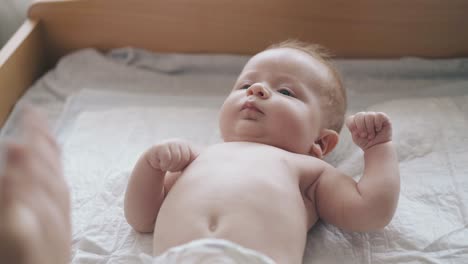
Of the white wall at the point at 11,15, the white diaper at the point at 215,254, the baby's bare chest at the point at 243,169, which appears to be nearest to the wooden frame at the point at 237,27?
the white wall at the point at 11,15

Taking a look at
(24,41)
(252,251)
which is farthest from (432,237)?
(24,41)

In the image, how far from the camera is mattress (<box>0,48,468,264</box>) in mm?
1013

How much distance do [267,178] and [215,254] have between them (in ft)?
0.70

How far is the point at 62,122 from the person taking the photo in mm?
1417

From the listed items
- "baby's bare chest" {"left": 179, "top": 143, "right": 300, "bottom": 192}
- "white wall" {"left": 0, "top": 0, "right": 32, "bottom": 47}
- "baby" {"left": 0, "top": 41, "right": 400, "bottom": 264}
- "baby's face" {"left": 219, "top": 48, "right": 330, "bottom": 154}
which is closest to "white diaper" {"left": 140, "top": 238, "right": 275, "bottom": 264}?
"baby" {"left": 0, "top": 41, "right": 400, "bottom": 264}

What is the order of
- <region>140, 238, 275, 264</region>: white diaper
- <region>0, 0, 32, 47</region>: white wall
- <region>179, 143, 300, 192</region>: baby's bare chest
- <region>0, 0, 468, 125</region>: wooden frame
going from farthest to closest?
<region>0, 0, 32, 47</region>: white wall
<region>0, 0, 468, 125</region>: wooden frame
<region>179, 143, 300, 192</region>: baby's bare chest
<region>140, 238, 275, 264</region>: white diaper

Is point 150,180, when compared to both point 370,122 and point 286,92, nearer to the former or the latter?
point 286,92

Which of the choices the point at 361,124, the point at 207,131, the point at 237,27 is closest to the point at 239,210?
the point at 361,124

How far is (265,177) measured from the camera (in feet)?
3.17

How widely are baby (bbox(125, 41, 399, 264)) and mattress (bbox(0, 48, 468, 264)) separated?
61 millimetres

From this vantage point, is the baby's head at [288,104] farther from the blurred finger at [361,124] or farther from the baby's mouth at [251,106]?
the blurred finger at [361,124]

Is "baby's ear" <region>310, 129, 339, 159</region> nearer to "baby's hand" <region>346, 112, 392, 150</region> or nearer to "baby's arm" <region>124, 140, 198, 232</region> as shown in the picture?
"baby's hand" <region>346, 112, 392, 150</region>

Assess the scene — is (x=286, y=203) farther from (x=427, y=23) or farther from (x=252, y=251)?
(x=427, y=23)

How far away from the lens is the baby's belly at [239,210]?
0.88 m
